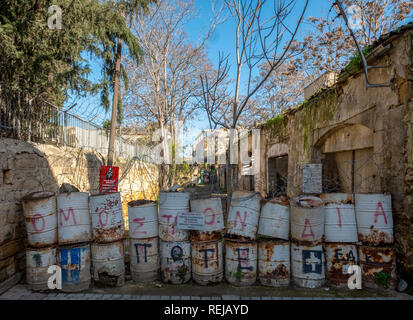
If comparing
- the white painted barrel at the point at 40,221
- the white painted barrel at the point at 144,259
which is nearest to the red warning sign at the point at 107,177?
the white painted barrel at the point at 40,221

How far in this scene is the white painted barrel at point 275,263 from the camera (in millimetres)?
3607

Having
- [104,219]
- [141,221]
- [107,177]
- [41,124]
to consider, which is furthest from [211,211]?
[107,177]

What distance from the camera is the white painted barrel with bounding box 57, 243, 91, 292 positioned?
355cm

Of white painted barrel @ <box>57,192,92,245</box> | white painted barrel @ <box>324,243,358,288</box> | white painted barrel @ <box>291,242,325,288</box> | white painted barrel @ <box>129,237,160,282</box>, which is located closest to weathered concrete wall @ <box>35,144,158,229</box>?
white painted barrel @ <box>57,192,92,245</box>

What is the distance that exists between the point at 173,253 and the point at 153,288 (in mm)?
476

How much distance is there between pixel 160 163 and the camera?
16.6 meters

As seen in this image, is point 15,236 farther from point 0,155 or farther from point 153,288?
point 153,288

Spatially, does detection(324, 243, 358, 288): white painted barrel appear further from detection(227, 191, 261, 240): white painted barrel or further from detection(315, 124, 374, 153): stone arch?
detection(315, 124, 374, 153): stone arch

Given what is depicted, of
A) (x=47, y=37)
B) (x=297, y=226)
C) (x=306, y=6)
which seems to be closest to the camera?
(x=297, y=226)

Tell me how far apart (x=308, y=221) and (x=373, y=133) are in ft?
6.96

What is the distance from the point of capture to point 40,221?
361 centimetres

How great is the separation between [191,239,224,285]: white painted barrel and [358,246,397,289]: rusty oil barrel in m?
1.81

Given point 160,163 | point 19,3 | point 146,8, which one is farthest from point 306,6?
point 160,163

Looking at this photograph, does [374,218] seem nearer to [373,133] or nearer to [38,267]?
[373,133]
